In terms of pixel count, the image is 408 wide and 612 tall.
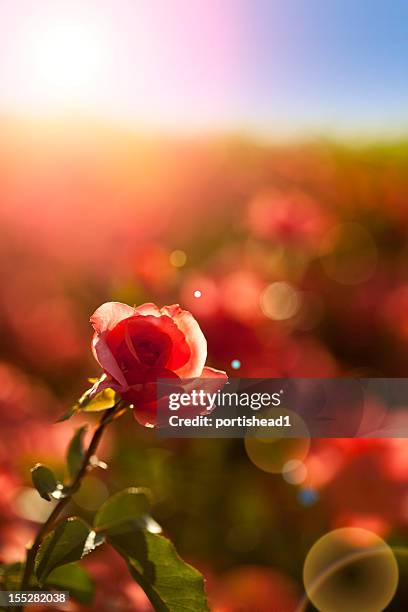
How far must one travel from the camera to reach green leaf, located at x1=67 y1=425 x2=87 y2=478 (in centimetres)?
39

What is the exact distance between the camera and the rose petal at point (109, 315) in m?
0.33

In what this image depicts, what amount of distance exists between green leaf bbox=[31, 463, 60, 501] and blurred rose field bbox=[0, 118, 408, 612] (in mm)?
195

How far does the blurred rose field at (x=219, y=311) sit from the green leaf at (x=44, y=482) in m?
0.19

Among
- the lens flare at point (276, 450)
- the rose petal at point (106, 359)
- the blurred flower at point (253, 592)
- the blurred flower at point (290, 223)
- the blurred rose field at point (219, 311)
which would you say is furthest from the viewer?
the blurred flower at point (290, 223)

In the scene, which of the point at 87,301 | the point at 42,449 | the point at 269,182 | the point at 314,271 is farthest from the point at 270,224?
the point at 269,182

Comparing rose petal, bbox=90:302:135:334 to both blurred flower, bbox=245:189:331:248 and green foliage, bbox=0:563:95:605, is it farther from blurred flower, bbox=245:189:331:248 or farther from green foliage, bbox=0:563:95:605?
blurred flower, bbox=245:189:331:248

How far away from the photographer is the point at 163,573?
1.16ft

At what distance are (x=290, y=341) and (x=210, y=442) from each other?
192mm

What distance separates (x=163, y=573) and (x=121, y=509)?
40 mm

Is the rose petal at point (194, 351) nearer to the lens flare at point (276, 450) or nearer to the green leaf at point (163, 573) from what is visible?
the green leaf at point (163, 573)

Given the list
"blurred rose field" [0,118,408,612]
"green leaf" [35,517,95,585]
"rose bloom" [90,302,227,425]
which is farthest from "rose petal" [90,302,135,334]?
"blurred rose field" [0,118,408,612]

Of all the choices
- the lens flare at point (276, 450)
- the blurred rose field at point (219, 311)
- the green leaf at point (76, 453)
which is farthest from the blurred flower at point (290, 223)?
the green leaf at point (76, 453)

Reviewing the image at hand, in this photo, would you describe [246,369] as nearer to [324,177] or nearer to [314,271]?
[314,271]

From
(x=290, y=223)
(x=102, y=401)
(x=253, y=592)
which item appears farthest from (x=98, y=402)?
(x=290, y=223)
